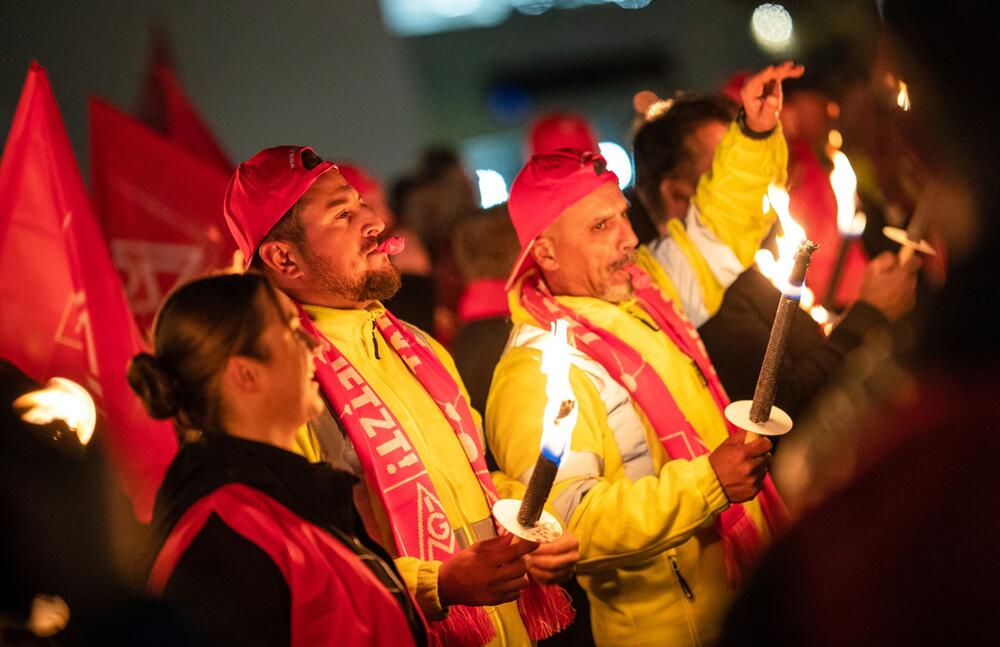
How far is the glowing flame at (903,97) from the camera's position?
166 cm

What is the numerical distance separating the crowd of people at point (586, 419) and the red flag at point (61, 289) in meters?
0.24

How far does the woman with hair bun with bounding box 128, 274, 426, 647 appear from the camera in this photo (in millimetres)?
1992

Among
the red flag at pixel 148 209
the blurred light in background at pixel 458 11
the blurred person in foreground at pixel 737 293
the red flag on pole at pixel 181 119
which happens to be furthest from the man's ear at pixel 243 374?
the blurred light in background at pixel 458 11

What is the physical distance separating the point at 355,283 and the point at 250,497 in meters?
0.59

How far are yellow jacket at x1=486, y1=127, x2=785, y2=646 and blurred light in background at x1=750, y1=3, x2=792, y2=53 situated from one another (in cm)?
602

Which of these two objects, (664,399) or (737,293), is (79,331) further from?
(737,293)

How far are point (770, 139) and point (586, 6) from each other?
40.0 ft

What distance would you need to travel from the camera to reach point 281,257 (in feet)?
8.04

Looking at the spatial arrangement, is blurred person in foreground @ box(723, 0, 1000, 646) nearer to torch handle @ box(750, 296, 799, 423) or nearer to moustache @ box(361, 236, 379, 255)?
torch handle @ box(750, 296, 799, 423)

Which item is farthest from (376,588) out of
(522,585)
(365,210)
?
(365,210)

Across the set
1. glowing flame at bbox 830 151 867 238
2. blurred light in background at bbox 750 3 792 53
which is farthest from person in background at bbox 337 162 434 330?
blurred light in background at bbox 750 3 792 53

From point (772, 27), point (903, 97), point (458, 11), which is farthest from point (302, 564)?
point (458, 11)

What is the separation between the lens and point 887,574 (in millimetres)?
1159

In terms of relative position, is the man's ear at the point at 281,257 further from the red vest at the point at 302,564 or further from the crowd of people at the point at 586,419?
the red vest at the point at 302,564
